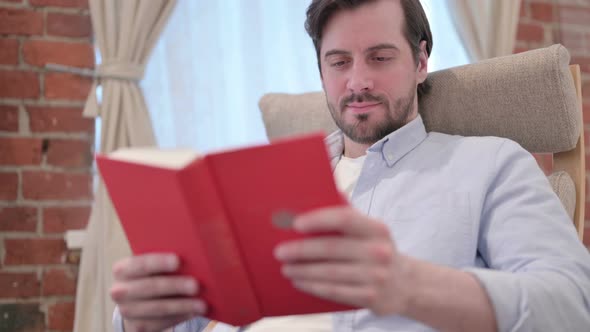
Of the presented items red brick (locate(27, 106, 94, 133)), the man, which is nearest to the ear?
the man

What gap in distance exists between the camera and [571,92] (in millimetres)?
1186

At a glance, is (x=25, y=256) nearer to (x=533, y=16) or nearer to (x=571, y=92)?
(x=571, y=92)

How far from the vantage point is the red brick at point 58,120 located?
73.4 inches

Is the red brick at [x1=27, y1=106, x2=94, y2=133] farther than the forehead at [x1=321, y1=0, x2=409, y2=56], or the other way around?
the red brick at [x1=27, y1=106, x2=94, y2=133]

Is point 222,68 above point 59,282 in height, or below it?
above

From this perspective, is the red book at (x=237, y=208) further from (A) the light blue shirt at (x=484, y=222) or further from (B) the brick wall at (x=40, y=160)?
(B) the brick wall at (x=40, y=160)

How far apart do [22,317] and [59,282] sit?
0.14 m

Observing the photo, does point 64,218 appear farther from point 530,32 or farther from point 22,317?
point 530,32

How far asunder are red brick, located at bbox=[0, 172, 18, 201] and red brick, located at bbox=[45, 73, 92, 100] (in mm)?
273

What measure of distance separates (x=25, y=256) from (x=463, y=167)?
4.55 ft

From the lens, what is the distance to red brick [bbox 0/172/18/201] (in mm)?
1812

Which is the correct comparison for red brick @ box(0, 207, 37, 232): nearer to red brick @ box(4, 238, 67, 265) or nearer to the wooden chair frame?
red brick @ box(4, 238, 67, 265)

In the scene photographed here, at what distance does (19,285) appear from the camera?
1811mm

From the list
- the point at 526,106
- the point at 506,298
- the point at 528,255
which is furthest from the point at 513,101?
the point at 506,298
